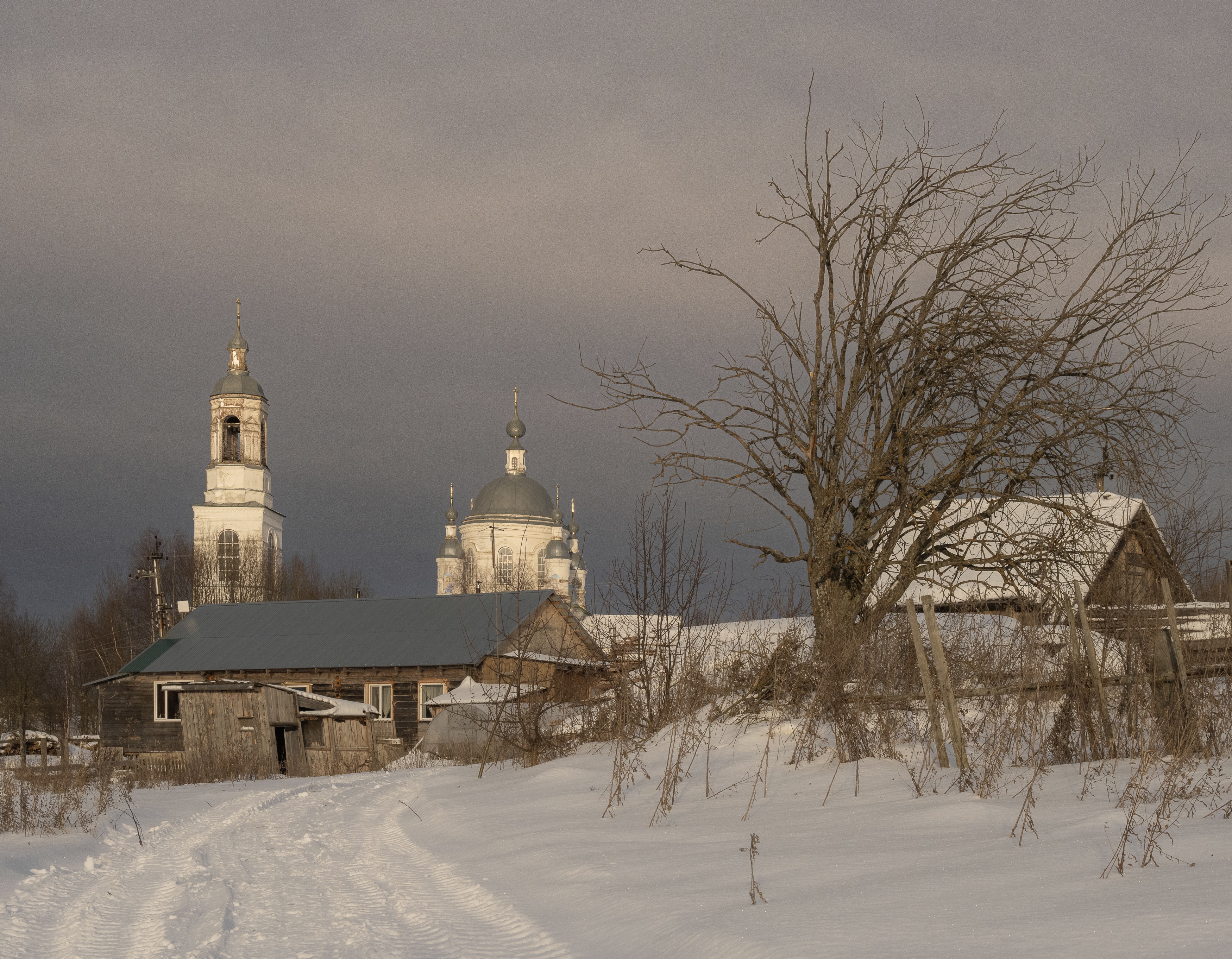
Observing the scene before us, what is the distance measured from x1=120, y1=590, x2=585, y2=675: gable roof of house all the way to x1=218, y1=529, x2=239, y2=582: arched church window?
26816 millimetres

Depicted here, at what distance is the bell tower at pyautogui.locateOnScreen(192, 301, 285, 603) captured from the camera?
7038 cm

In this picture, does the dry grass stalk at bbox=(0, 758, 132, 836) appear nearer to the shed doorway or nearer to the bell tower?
the shed doorway

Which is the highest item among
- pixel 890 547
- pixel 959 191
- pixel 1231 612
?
pixel 959 191

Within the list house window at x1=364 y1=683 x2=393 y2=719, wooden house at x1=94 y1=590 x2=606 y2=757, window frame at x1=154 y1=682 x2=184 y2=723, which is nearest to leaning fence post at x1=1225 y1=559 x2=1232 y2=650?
wooden house at x1=94 y1=590 x2=606 y2=757

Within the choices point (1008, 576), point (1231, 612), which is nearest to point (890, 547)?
point (1008, 576)

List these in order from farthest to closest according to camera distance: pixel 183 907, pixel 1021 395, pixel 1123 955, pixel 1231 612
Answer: pixel 1021 395, pixel 1231 612, pixel 183 907, pixel 1123 955

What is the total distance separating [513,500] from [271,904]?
278 ft

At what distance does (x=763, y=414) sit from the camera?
13523 millimetres

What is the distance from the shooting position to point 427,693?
3791cm

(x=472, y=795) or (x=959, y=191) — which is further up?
(x=959, y=191)

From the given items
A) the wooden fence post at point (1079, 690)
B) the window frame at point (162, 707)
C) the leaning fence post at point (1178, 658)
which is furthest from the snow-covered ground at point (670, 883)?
the window frame at point (162, 707)

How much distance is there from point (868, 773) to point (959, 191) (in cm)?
712

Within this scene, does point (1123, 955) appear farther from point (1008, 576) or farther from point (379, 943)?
point (1008, 576)

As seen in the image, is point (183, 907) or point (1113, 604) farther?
point (1113, 604)
